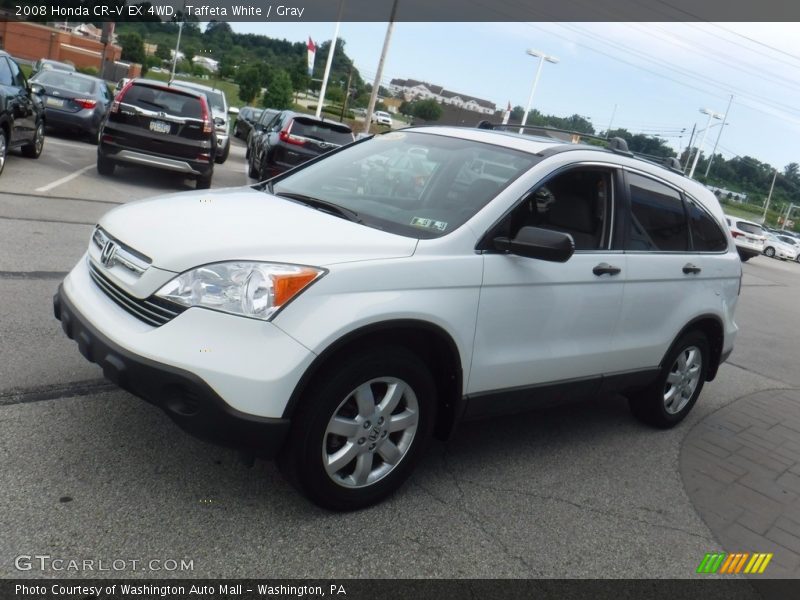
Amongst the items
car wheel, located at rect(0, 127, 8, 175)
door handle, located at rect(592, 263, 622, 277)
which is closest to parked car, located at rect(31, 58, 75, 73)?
car wheel, located at rect(0, 127, 8, 175)

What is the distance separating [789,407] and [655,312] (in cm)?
304

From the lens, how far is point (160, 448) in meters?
3.81

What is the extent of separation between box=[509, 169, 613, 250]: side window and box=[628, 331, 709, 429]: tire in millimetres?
1289

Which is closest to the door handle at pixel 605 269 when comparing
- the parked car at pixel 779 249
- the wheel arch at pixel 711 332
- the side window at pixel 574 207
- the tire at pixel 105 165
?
the side window at pixel 574 207

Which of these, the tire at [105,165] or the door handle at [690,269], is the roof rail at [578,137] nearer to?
the door handle at [690,269]

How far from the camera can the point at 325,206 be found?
13.2 ft

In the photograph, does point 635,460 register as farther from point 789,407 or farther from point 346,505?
point 789,407

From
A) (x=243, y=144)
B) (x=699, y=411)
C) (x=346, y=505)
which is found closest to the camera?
(x=346, y=505)

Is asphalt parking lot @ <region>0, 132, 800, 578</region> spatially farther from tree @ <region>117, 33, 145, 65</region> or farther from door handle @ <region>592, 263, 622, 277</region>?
tree @ <region>117, 33, 145, 65</region>

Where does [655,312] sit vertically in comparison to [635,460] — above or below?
above

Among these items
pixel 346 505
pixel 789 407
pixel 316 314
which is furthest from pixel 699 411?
pixel 316 314

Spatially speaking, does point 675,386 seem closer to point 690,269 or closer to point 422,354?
point 690,269

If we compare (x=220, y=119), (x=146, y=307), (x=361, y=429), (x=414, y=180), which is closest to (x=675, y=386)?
(x=414, y=180)

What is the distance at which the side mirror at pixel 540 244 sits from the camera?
373 centimetres
